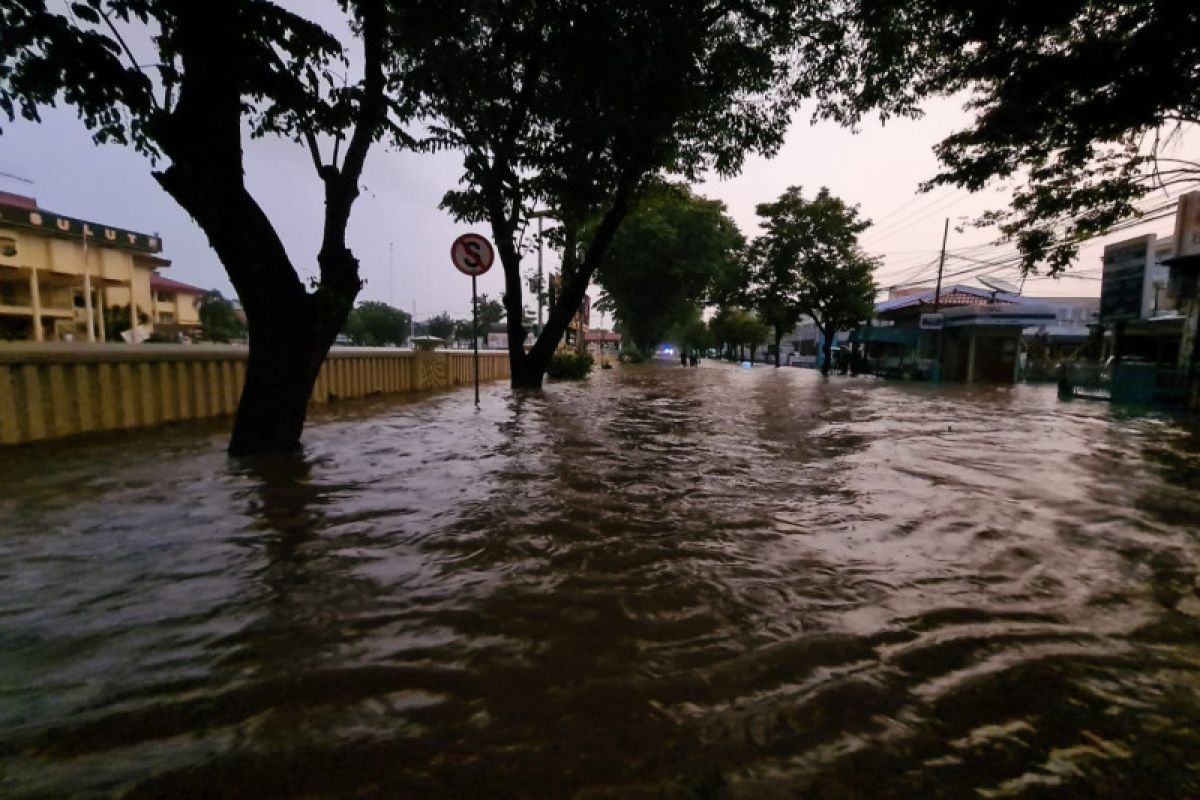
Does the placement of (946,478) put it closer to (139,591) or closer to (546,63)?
(139,591)

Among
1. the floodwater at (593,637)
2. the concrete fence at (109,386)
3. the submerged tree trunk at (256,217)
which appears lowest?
the floodwater at (593,637)

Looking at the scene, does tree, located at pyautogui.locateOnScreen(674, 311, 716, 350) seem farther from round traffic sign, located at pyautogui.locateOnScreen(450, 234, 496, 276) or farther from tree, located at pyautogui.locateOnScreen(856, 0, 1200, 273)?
round traffic sign, located at pyautogui.locateOnScreen(450, 234, 496, 276)

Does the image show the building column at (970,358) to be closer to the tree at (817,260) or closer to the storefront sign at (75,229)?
the tree at (817,260)

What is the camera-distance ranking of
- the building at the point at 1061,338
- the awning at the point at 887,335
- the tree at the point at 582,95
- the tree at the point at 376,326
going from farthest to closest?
the tree at the point at 376,326 → the awning at the point at 887,335 → the building at the point at 1061,338 → the tree at the point at 582,95

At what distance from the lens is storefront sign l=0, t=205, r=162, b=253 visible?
2156 centimetres

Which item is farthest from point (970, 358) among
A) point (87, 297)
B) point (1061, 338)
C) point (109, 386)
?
point (87, 297)

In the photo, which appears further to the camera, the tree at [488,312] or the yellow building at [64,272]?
the tree at [488,312]

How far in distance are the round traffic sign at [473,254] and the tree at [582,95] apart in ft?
3.89

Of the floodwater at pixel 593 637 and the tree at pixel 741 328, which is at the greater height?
the tree at pixel 741 328

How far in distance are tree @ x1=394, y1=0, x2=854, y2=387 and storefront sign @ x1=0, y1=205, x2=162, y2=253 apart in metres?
22.9

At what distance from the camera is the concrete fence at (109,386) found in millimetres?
4859

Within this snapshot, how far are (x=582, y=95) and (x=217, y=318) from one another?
40.4 m

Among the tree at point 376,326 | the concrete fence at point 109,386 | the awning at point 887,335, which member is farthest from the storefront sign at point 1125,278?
the tree at point 376,326

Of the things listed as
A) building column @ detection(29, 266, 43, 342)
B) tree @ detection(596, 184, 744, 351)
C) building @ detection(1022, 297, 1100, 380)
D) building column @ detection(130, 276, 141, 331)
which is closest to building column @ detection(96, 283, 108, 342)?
building column @ detection(130, 276, 141, 331)
